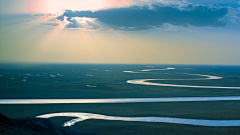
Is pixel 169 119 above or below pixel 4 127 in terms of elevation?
below

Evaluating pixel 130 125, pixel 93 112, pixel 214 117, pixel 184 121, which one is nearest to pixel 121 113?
pixel 93 112

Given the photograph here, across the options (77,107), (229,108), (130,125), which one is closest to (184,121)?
(130,125)

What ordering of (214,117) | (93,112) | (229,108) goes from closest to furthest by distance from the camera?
(214,117) → (93,112) → (229,108)

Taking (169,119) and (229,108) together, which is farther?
(229,108)

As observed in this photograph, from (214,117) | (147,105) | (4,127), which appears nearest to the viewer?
(4,127)

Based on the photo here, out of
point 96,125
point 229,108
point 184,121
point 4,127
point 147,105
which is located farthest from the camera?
point 147,105

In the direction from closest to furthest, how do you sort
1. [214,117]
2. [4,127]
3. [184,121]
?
[4,127] → [184,121] → [214,117]

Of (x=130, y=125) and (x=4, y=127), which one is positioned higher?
(x=4, y=127)

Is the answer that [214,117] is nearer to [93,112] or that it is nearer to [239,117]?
[239,117]

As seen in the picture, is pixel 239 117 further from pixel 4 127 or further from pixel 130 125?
pixel 4 127
